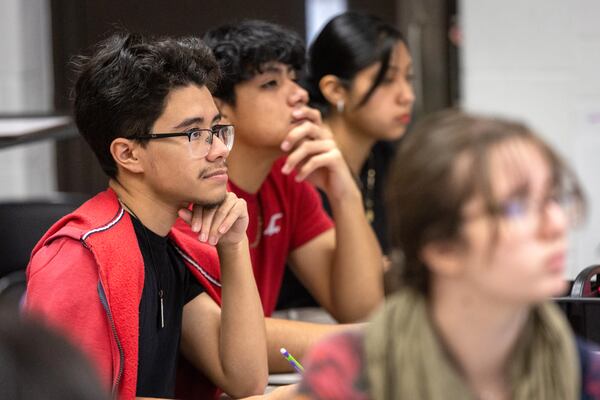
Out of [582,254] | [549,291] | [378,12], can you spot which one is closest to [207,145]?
[549,291]

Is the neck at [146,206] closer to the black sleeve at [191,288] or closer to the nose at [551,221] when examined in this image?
the black sleeve at [191,288]

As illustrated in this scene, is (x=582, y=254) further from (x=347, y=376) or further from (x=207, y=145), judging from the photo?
(x=347, y=376)

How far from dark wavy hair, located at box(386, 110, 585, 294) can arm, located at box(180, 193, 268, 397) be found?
674mm

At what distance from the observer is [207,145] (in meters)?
1.57

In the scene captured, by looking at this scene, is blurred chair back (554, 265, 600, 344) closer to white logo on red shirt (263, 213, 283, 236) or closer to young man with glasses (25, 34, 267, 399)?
young man with glasses (25, 34, 267, 399)

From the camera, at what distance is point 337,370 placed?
88 cm

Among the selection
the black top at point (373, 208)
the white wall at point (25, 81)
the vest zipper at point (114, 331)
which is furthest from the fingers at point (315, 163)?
the white wall at point (25, 81)

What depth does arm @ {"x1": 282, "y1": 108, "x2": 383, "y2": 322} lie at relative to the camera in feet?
6.64

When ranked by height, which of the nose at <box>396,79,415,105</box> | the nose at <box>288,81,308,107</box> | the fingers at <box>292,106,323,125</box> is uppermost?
the nose at <box>396,79,415,105</box>

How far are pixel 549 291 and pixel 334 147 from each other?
4.13ft

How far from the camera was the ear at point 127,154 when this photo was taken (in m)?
1.55

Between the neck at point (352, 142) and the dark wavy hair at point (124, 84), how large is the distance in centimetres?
98

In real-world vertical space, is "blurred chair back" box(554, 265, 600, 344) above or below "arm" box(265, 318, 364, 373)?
above

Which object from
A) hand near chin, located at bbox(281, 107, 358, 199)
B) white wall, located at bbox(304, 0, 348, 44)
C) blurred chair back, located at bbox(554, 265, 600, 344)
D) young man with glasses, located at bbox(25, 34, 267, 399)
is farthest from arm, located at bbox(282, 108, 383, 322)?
white wall, located at bbox(304, 0, 348, 44)
